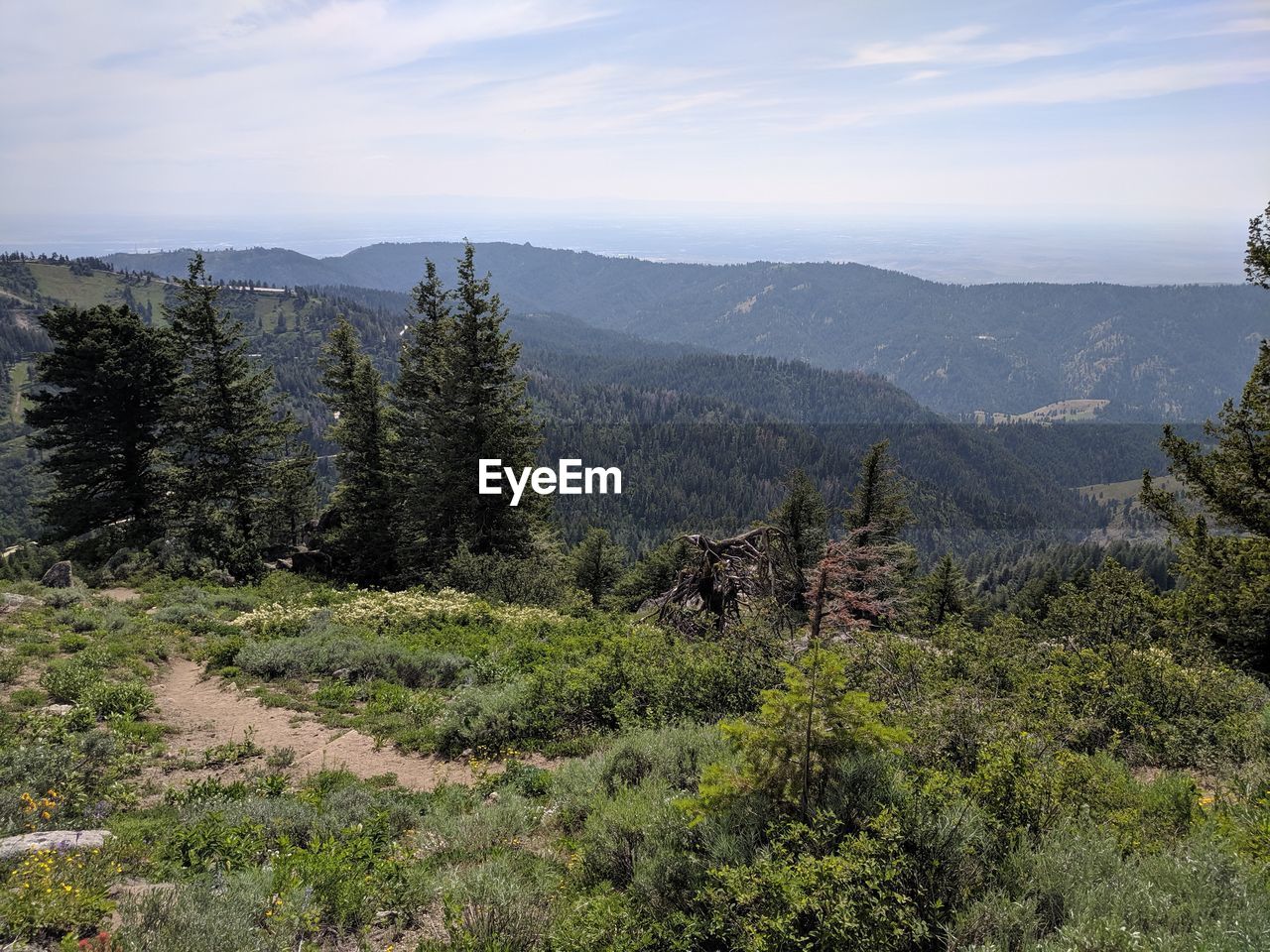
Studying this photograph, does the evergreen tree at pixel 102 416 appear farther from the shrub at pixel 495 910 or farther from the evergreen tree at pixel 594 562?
the shrub at pixel 495 910

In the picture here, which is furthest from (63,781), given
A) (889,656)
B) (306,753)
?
(889,656)

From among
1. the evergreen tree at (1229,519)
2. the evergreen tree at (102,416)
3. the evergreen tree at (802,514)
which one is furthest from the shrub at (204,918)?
the evergreen tree at (802,514)

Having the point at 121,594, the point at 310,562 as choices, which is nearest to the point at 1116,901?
the point at 121,594

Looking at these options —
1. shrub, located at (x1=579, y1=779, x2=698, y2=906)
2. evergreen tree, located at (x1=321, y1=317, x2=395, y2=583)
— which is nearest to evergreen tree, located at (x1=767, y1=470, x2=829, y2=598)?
evergreen tree, located at (x1=321, y1=317, x2=395, y2=583)

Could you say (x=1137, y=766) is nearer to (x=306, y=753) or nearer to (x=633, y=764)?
(x=633, y=764)

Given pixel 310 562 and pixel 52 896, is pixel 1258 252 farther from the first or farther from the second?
pixel 310 562

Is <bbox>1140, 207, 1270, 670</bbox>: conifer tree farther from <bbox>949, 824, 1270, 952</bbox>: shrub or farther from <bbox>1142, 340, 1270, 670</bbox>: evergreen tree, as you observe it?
<bbox>949, 824, 1270, 952</bbox>: shrub
